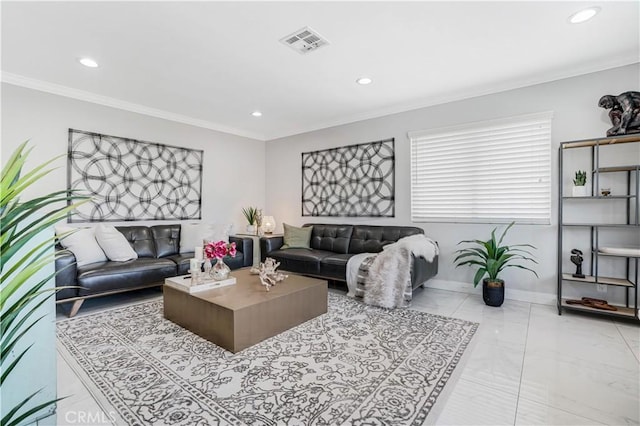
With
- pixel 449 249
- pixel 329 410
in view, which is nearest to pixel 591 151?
pixel 449 249

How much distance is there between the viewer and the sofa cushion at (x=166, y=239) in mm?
4039

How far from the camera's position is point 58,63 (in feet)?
9.81

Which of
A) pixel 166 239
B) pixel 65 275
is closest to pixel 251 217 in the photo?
pixel 166 239

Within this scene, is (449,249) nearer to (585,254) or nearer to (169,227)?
(585,254)

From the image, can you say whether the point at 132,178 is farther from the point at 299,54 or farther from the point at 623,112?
the point at 623,112

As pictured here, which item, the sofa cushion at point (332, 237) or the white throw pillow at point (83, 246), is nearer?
the white throw pillow at point (83, 246)

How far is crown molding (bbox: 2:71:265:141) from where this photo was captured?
10.8 feet

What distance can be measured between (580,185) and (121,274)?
469cm

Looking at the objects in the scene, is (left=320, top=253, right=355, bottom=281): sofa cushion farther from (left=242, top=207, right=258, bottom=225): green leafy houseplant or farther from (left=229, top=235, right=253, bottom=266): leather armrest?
(left=242, top=207, right=258, bottom=225): green leafy houseplant

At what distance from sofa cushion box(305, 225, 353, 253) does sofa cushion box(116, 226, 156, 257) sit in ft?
7.30

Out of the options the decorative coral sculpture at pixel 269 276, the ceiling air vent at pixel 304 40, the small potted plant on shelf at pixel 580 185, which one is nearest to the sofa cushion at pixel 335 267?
the decorative coral sculpture at pixel 269 276

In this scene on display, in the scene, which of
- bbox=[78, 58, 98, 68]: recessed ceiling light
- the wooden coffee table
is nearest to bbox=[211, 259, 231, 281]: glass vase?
the wooden coffee table

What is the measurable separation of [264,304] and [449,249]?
8.60ft

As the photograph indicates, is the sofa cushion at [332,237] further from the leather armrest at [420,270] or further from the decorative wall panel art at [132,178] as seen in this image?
the decorative wall panel art at [132,178]
